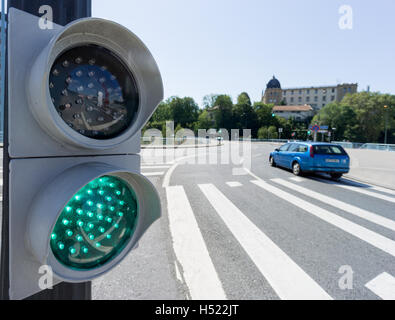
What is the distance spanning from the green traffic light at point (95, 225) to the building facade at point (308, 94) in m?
129

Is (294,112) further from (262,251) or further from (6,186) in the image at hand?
(6,186)

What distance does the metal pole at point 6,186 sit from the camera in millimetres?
738

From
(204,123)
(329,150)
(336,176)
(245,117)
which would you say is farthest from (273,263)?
(245,117)

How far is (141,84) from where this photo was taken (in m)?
1.04

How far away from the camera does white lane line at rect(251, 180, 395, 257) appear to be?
385 centimetres

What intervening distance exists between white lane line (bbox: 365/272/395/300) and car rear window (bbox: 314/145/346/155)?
7.86m

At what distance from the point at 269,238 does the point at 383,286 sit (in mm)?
1571

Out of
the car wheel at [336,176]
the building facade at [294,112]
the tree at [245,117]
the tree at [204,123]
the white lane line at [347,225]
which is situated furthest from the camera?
the building facade at [294,112]

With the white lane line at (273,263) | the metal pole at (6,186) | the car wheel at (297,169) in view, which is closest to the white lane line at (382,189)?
the car wheel at (297,169)

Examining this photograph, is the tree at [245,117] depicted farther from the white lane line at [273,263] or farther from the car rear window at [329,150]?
the white lane line at [273,263]

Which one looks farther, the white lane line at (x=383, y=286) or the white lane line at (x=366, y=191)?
the white lane line at (x=366, y=191)

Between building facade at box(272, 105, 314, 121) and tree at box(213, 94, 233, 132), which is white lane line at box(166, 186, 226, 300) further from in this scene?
building facade at box(272, 105, 314, 121)

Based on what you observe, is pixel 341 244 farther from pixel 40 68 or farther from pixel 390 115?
pixel 390 115

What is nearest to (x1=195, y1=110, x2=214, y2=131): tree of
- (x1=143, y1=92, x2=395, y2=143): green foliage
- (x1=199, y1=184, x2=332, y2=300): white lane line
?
(x1=143, y1=92, x2=395, y2=143): green foliage
